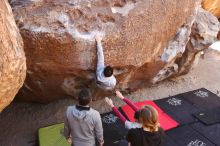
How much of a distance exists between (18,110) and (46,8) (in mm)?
1899

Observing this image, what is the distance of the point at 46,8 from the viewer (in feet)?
12.7

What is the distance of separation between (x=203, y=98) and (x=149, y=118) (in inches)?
109

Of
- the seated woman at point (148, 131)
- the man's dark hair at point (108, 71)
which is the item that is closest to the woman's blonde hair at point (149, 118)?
the seated woman at point (148, 131)

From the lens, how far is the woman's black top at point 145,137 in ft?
9.18

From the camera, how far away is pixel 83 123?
10.2ft

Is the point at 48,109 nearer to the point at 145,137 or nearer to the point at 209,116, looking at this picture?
the point at 209,116

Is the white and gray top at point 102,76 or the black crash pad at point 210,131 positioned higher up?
the white and gray top at point 102,76

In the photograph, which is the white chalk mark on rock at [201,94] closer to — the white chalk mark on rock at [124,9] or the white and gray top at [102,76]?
the white and gray top at [102,76]

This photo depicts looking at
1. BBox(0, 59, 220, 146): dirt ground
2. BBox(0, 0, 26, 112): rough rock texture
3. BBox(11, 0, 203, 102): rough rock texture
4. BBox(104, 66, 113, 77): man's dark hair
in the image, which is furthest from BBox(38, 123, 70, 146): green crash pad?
BBox(0, 0, 26, 112): rough rock texture

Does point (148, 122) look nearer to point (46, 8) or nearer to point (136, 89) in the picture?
point (46, 8)

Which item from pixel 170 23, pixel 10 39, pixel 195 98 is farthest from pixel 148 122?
pixel 195 98

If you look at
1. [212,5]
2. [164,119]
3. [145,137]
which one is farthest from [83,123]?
[212,5]

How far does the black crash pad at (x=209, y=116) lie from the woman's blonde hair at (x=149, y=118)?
2015 millimetres

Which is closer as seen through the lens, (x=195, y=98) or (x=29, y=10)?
(x=29, y=10)
